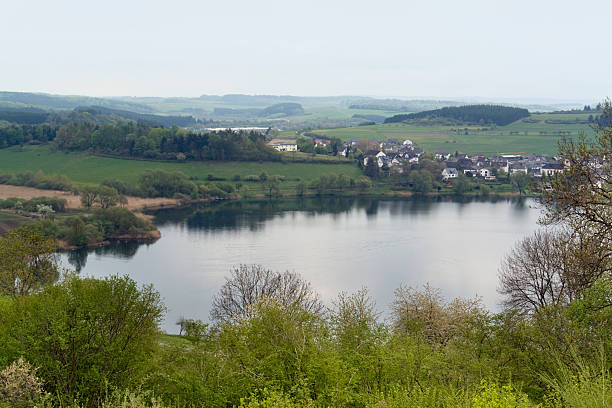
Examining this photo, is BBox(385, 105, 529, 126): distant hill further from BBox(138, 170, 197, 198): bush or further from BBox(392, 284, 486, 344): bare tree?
BBox(392, 284, 486, 344): bare tree

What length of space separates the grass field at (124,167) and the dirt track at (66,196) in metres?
9.78

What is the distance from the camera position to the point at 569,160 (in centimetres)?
1328

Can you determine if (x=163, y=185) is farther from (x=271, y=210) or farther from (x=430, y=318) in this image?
(x=430, y=318)

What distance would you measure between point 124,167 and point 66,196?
65.5ft

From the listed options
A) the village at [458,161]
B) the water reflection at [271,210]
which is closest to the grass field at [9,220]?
the water reflection at [271,210]

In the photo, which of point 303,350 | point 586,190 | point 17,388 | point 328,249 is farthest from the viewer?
point 328,249

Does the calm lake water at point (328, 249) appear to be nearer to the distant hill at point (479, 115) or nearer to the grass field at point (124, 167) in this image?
the grass field at point (124, 167)

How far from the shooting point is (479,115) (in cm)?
15150

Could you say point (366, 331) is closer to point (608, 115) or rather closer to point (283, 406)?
point (283, 406)

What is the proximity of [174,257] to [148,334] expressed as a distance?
34.7m

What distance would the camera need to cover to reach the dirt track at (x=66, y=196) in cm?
6994

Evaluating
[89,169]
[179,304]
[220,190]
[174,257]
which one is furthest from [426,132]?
[179,304]

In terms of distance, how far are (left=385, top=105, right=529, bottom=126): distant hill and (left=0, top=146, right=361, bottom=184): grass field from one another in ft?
206

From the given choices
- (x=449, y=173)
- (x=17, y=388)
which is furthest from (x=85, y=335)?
(x=449, y=173)
